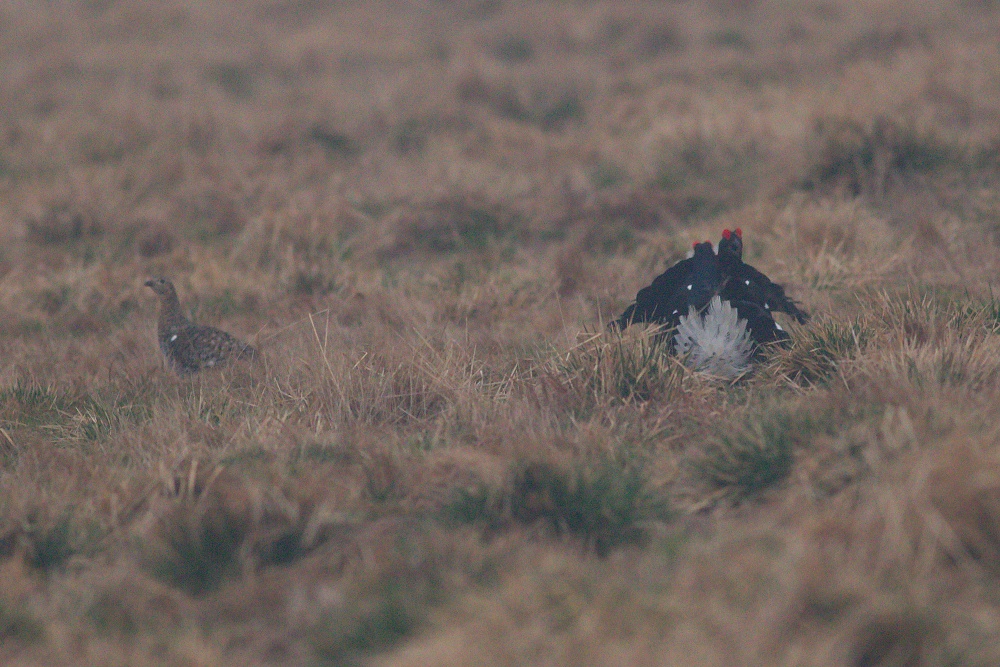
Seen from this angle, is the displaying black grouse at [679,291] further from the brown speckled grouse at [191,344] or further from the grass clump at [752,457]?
the brown speckled grouse at [191,344]

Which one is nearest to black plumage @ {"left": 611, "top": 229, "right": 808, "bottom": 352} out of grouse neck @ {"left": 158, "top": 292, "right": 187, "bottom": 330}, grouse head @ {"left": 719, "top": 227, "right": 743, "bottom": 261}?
grouse head @ {"left": 719, "top": 227, "right": 743, "bottom": 261}

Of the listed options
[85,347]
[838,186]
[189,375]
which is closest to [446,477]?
[189,375]

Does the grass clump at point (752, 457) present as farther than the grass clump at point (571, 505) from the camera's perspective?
Yes

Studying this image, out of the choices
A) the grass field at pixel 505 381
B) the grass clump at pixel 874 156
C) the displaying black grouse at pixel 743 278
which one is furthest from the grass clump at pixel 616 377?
the grass clump at pixel 874 156

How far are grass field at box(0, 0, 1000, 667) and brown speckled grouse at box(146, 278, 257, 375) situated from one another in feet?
0.47

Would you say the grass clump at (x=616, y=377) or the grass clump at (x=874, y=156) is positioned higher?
the grass clump at (x=874, y=156)

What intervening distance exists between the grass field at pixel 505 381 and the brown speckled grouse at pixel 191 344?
0.14 metres

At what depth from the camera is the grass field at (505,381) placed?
250 cm

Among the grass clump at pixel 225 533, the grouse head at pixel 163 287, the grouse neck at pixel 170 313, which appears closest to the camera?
the grass clump at pixel 225 533

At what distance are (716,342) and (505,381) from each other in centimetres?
84

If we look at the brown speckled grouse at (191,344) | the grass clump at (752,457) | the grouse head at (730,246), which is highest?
the grouse head at (730,246)

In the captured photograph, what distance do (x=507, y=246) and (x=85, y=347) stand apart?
9.29 feet

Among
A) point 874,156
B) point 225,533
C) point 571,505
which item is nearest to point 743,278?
point 571,505

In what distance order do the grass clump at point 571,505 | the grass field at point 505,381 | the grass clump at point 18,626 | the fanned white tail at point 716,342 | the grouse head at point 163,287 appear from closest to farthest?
the grass field at point 505,381 → the grass clump at point 18,626 → the grass clump at point 571,505 → the fanned white tail at point 716,342 → the grouse head at point 163,287
